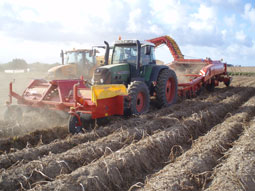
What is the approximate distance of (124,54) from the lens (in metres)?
7.84

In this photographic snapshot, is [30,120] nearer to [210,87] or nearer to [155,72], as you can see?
[155,72]

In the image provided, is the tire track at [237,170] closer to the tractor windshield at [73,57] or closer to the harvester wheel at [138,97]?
the harvester wheel at [138,97]

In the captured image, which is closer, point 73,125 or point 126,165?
point 126,165

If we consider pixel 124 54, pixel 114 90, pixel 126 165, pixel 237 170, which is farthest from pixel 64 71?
pixel 237 170

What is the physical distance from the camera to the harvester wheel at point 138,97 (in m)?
6.48

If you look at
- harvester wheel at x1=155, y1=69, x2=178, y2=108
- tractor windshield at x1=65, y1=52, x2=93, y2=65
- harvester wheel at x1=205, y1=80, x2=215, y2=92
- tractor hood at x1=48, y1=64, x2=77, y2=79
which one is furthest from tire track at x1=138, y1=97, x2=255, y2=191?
tractor hood at x1=48, y1=64, x2=77, y2=79

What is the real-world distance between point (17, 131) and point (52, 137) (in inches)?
37.7

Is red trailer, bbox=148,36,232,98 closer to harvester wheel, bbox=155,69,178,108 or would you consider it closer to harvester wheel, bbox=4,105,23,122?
harvester wheel, bbox=155,69,178,108

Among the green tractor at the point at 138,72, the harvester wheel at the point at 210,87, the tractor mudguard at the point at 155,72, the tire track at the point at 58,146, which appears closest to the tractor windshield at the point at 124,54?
the green tractor at the point at 138,72

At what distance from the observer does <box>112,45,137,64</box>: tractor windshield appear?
772 cm

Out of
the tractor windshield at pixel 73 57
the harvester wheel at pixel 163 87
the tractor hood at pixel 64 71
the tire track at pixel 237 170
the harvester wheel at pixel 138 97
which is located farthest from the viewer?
the tractor windshield at pixel 73 57

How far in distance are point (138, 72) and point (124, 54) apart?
745 mm

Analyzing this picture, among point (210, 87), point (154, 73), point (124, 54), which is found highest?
point (124, 54)

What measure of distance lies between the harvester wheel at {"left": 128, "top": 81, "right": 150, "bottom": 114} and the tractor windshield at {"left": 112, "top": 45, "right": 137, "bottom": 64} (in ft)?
3.83
